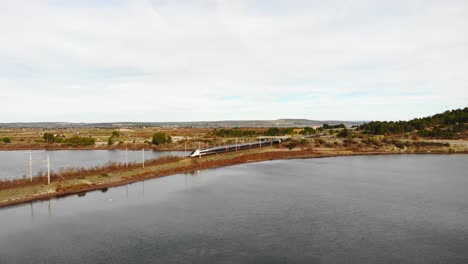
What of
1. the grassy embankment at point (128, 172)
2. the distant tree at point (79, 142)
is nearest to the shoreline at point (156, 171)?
the grassy embankment at point (128, 172)

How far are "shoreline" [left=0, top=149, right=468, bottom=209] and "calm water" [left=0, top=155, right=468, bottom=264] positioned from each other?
7.35 ft

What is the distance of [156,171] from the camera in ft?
175

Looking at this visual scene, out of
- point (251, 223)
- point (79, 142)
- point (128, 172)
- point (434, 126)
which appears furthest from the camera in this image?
point (434, 126)

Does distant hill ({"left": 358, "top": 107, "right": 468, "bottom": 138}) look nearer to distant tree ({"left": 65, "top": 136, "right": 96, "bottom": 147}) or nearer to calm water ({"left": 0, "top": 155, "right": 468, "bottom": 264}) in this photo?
calm water ({"left": 0, "top": 155, "right": 468, "bottom": 264})

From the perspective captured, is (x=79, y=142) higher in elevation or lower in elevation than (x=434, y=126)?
lower

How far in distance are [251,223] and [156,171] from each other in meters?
29.1

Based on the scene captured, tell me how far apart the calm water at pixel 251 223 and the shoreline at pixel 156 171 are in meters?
2.24

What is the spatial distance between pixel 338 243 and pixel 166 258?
34.9 ft

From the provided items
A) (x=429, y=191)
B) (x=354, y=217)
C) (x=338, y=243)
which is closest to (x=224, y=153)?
(x=429, y=191)

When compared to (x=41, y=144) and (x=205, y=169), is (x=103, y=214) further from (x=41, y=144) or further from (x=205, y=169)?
(x=41, y=144)

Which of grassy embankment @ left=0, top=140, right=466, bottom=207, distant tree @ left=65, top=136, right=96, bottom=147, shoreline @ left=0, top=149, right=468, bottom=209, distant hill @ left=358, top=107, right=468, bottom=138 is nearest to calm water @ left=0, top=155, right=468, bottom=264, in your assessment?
shoreline @ left=0, top=149, right=468, bottom=209

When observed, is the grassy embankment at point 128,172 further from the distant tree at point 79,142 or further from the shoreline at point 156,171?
the distant tree at point 79,142

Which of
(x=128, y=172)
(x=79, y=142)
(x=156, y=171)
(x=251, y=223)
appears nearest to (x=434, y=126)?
(x=156, y=171)

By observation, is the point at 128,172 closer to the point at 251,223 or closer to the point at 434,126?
the point at 251,223
